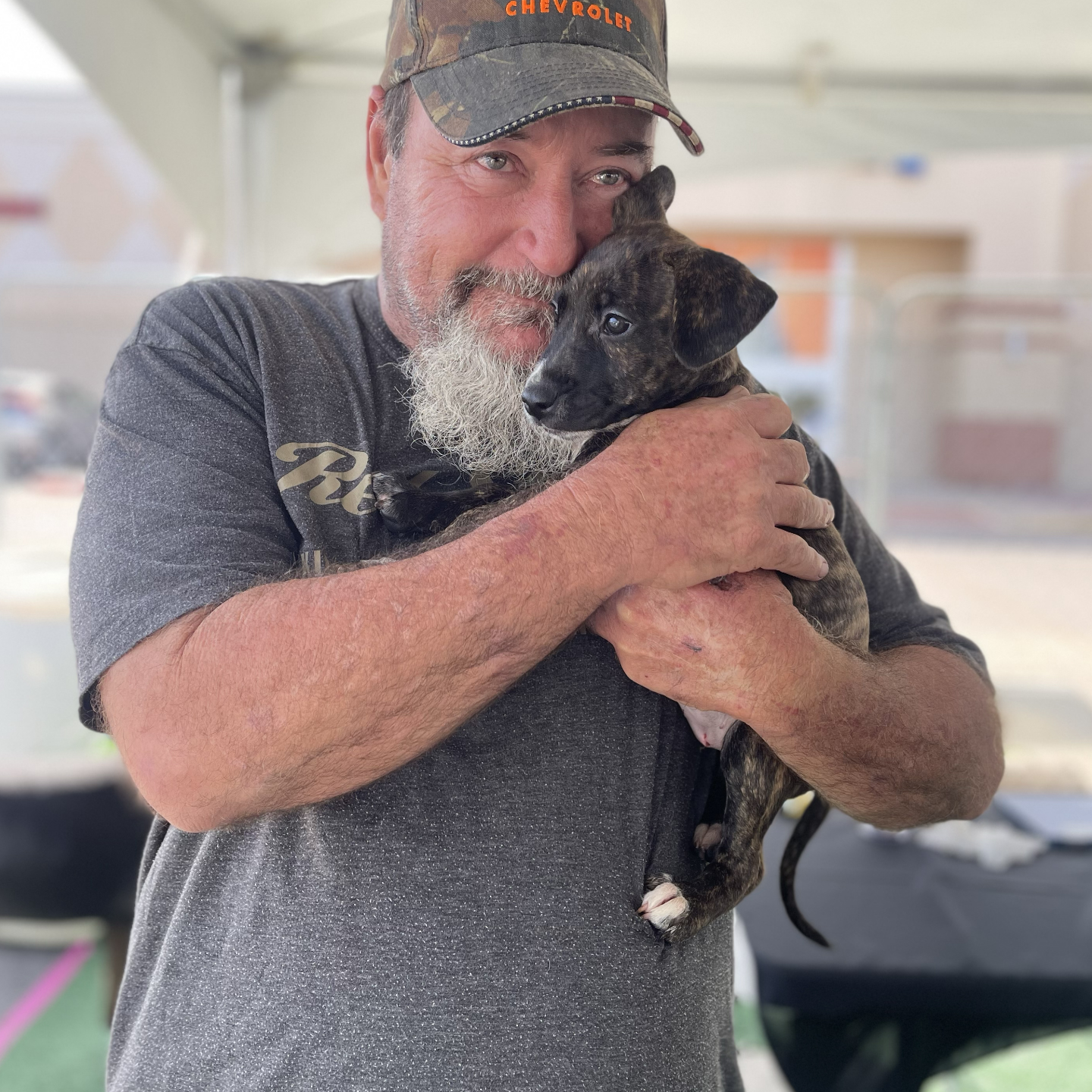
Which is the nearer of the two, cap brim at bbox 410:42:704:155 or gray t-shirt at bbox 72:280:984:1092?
gray t-shirt at bbox 72:280:984:1092

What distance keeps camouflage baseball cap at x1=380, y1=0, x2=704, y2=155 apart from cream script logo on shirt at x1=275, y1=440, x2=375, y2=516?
0.51 m

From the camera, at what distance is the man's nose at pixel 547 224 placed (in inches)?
66.8

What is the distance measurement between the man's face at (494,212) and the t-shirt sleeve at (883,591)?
21.4 inches

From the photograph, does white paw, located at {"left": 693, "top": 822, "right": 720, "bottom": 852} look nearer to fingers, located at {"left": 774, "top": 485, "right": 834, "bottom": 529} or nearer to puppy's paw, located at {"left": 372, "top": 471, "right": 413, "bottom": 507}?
fingers, located at {"left": 774, "top": 485, "right": 834, "bottom": 529}

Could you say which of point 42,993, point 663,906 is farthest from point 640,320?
point 42,993

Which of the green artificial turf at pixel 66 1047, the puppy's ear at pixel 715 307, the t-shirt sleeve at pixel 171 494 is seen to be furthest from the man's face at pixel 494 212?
the green artificial turf at pixel 66 1047

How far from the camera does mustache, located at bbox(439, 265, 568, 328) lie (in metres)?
1.69

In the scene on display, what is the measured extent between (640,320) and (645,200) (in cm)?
22

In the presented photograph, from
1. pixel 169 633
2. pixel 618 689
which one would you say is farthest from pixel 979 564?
pixel 169 633

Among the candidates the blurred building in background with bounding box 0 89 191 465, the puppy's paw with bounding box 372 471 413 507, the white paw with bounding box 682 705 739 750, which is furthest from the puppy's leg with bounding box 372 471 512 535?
the blurred building in background with bounding box 0 89 191 465

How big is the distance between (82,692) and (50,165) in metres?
23.3

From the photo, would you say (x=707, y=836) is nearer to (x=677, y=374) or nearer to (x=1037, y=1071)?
(x=677, y=374)

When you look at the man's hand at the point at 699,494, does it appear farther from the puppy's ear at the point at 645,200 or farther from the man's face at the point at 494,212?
the puppy's ear at the point at 645,200

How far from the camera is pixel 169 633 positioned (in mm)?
1319
